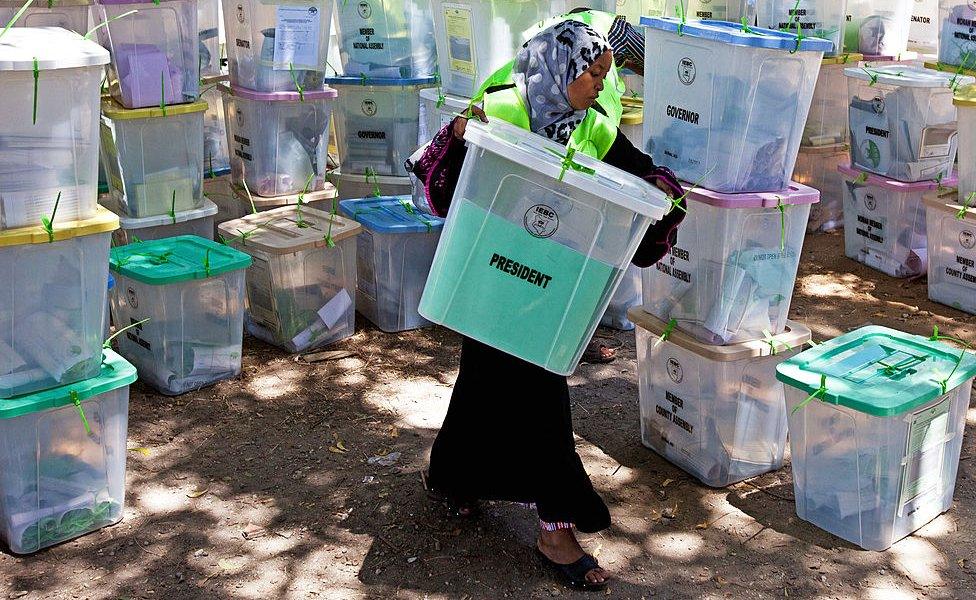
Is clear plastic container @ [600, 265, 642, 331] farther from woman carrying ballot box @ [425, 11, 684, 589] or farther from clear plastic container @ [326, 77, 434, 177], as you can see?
woman carrying ballot box @ [425, 11, 684, 589]

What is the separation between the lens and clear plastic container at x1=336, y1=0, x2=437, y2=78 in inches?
217

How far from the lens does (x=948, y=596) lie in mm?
3152

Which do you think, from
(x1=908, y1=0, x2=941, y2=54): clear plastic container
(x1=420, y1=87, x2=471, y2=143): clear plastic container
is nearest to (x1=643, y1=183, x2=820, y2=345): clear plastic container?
(x1=420, y1=87, x2=471, y2=143): clear plastic container

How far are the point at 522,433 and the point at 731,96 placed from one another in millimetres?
1239

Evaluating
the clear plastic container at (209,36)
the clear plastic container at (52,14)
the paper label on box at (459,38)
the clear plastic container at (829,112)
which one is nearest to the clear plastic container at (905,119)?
the clear plastic container at (829,112)

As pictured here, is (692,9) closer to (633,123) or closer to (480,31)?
(633,123)

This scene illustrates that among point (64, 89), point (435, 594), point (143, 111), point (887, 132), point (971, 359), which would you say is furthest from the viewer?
→ point (887, 132)

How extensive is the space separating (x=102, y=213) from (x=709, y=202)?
1851 mm

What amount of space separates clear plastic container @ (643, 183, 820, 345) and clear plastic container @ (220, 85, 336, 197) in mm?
2334

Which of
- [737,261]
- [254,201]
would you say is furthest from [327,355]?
[737,261]

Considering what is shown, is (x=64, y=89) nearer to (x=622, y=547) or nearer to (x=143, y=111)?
(x=143, y=111)

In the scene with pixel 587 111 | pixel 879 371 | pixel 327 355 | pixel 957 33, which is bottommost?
pixel 327 355

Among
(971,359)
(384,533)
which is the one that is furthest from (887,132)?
(384,533)

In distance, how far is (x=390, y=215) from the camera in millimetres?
5133
